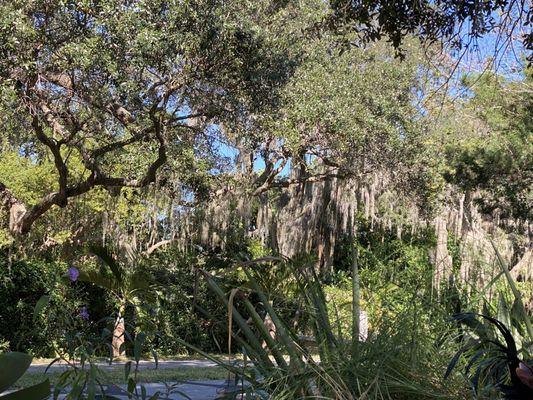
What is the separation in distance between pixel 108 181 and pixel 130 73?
2.46 meters

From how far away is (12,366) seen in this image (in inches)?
49.4

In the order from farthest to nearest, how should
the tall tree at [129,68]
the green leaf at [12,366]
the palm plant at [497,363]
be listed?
the tall tree at [129,68] < the palm plant at [497,363] < the green leaf at [12,366]

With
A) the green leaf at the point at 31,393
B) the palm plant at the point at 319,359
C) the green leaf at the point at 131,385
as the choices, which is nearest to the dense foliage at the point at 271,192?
the palm plant at the point at 319,359

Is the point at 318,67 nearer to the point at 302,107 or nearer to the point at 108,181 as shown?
the point at 302,107

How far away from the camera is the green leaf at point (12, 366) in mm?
1250

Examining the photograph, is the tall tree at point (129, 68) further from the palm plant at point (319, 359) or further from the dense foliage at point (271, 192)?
the palm plant at point (319, 359)

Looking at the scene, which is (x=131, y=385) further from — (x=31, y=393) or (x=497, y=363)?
(x=497, y=363)

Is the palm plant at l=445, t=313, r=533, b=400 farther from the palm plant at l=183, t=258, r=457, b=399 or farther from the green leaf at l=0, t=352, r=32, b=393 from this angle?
the green leaf at l=0, t=352, r=32, b=393

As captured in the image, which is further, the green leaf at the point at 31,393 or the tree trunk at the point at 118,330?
the tree trunk at the point at 118,330

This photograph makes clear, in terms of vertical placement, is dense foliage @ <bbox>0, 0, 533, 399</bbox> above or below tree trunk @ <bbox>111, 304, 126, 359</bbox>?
above

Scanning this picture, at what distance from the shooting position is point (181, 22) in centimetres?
892

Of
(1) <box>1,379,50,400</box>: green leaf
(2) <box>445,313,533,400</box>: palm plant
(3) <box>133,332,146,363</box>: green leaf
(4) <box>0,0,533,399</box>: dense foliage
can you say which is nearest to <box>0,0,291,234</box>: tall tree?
(4) <box>0,0,533,399</box>: dense foliage

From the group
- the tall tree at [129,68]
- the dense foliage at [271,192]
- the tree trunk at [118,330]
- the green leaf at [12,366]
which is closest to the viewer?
the green leaf at [12,366]

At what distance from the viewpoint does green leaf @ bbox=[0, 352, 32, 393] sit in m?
1.25
